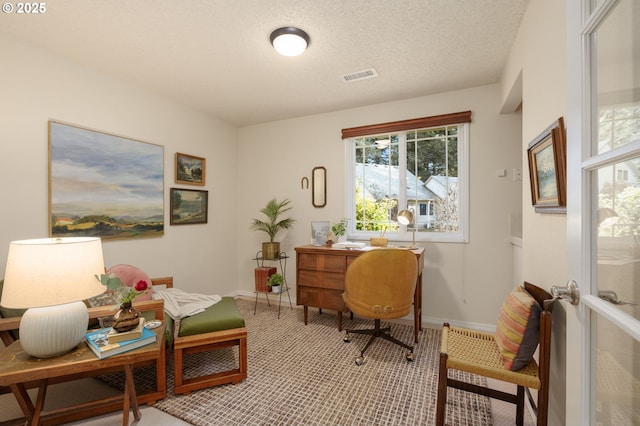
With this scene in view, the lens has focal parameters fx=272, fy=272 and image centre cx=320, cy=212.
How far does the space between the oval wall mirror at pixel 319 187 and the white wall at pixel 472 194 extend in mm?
62

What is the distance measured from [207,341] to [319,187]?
7.80ft

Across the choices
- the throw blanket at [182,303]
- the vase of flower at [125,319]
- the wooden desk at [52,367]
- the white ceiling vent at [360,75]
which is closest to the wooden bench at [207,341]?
the throw blanket at [182,303]

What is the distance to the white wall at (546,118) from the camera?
4.28 ft

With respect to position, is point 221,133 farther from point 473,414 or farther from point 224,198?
point 473,414

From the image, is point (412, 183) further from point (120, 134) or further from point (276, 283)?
point (120, 134)

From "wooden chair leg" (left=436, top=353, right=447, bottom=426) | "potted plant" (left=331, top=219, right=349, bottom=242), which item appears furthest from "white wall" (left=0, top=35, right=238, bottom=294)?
"wooden chair leg" (left=436, top=353, right=447, bottom=426)

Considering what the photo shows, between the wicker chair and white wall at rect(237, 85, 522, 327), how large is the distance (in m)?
1.39

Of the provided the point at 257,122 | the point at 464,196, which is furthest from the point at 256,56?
the point at 464,196

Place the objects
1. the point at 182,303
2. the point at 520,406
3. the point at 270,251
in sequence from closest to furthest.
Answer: the point at 520,406, the point at 182,303, the point at 270,251

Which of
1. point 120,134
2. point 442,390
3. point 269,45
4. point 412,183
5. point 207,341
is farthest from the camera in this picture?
point 412,183

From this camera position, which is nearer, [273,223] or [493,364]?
[493,364]

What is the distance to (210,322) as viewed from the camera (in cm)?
204

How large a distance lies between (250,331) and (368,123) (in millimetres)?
2884

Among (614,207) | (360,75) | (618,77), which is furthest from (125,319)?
(360,75)
